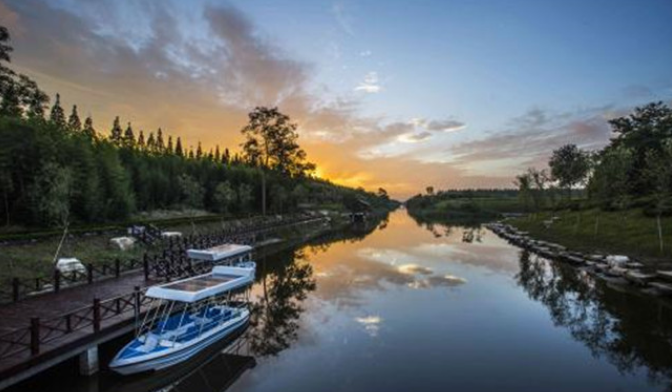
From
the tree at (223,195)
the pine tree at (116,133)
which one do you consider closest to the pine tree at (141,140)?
the pine tree at (116,133)

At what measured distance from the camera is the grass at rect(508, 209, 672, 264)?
123 feet

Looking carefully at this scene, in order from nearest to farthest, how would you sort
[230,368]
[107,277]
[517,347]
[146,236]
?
[230,368], [517,347], [107,277], [146,236]

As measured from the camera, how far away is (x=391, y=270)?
131 ft

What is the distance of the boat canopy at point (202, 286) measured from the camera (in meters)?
17.5

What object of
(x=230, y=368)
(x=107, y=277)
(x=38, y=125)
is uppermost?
(x=38, y=125)

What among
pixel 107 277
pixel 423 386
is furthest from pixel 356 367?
pixel 107 277

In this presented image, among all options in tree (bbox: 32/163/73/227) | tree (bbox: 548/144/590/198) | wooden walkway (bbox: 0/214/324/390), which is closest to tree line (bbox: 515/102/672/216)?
tree (bbox: 548/144/590/198)

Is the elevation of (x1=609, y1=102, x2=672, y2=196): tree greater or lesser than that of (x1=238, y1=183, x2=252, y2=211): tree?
greater

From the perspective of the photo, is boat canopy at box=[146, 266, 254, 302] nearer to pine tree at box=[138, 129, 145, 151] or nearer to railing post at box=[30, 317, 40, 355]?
A: railing post at box=[30, 317, 40, 355]

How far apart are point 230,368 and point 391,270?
24649 millimetres

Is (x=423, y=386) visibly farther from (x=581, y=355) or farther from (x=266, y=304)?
(x=266, y=304)

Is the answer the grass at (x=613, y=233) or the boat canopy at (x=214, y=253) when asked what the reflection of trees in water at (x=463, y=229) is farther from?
the boat canopy at (x=214, y=253)

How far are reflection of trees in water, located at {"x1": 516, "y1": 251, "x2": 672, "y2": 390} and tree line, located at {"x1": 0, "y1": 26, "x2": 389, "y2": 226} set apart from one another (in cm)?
2930

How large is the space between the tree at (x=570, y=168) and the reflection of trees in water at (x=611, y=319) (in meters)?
52.4
